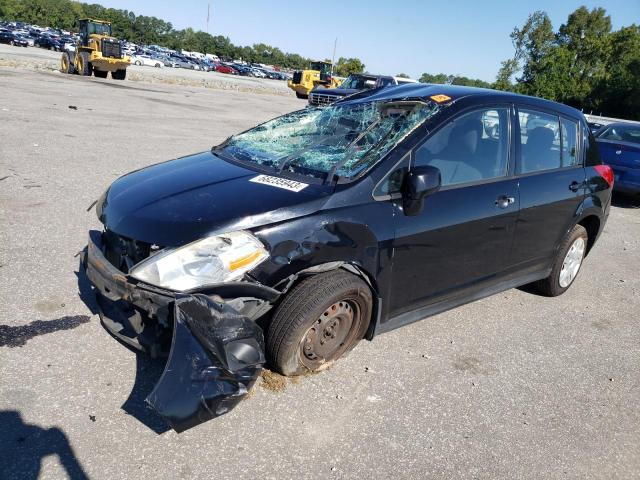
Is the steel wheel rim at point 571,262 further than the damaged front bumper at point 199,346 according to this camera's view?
Yes

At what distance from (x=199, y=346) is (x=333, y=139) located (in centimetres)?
186

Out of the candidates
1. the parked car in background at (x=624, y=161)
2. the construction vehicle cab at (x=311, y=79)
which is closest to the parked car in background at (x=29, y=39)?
the construction vehicle cab at (x=311, y=79)

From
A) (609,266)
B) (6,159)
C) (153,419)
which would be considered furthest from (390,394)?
(6,159)

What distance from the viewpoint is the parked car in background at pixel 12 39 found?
2023 inches

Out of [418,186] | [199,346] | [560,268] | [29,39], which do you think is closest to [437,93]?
[418,186]

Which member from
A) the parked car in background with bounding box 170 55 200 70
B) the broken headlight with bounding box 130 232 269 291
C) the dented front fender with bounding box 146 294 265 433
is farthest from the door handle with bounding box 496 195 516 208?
the parked car in background with bounding box 170 55 200 70

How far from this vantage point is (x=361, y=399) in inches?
117

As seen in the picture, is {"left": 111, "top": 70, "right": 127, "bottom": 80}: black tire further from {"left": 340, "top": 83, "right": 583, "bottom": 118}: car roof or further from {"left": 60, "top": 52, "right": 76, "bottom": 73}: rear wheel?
{"left": 340, "top": 83, "right": 583, "bottom": 118}: car roof

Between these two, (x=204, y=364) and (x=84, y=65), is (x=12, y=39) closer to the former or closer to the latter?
(x=84, y=65)

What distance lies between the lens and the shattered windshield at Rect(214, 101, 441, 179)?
327cm

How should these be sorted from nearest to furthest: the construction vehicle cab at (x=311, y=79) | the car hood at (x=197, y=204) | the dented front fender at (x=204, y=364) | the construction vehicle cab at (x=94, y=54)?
1. the dented front fender at (x=204, y=364)
2. the car hood at (x=197, y=204)
3. the construction vehicle cab at (x=94, y=54)
4. the construction vehicle cab at (x=311, y=79)

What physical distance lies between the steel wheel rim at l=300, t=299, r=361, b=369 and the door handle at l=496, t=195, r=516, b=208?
139cm

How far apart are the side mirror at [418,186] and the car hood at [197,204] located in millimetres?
473

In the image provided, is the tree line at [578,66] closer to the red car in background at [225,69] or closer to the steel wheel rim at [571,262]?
the red car in background at [225,69]
